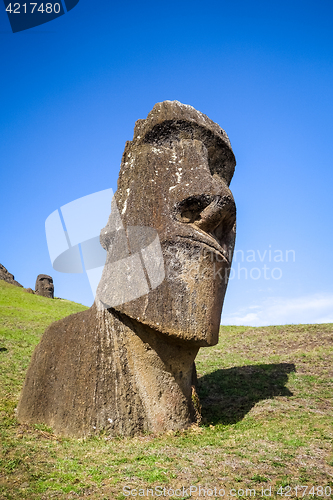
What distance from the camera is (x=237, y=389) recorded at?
929 centimetres

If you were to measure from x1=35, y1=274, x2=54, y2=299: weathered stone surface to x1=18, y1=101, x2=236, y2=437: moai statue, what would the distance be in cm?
3049

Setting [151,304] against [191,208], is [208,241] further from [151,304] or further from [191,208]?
[151,304]

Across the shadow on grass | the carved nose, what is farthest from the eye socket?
the shadow on grass

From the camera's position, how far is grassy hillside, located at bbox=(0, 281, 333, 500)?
174 inches

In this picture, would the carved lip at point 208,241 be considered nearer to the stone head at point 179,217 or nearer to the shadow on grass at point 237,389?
the stone head at point 179,217

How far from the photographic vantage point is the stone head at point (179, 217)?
20.3ft

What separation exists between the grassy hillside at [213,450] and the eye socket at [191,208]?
10.5 ft

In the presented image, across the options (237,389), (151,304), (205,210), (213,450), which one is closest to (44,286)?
(237,389)

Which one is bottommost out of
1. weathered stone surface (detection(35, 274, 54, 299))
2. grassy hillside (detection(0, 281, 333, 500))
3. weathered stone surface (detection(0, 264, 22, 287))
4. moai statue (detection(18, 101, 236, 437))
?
grassy hillside (detection(0, 281, 333, 500))

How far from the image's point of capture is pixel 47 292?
3638 centimetres

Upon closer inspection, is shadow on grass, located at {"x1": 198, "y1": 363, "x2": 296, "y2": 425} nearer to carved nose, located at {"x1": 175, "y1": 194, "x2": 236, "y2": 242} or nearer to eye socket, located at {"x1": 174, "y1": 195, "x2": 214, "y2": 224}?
carved nose, located at {"x1": 175, "y1": 194, "x2": 236, "y2": 242}

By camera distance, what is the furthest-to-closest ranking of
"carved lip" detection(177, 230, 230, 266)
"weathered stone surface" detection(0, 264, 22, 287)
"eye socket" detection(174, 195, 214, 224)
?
"weathered stone surface" detection(0, 264, 22, 287) → "eye socket" detection(174, 195, 214, 224) → "carved lip" detection(177, 230, 230, 266)

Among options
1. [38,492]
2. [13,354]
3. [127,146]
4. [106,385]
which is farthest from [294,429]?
[13,354]

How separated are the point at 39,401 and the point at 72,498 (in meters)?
2.88
